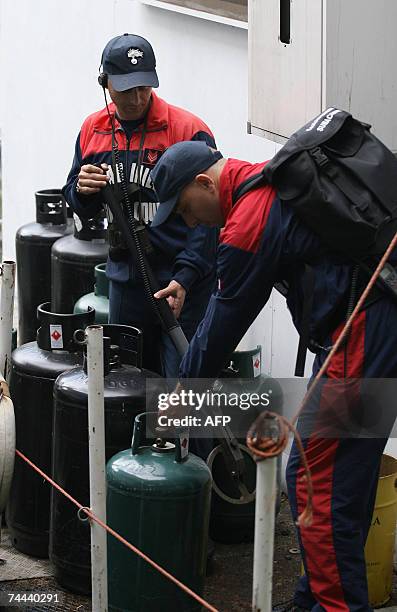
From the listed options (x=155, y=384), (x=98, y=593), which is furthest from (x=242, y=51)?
(x=98, y=593)

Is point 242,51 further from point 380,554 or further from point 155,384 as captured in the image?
point 380,554

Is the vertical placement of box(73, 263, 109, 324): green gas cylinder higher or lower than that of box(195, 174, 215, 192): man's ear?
lower

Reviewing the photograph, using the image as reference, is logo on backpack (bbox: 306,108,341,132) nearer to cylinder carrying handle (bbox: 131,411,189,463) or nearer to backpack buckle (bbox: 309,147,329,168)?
backpack buckle (bbox: 309,147,329,168)

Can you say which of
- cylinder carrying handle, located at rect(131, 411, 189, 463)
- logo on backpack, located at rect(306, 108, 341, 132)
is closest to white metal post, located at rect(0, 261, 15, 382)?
cylinder carrying handle, located at rect(131, 411, 189, 463)

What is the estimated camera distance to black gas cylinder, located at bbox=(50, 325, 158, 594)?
15.6 ft

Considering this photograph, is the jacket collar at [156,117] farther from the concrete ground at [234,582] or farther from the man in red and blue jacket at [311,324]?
the concrete ground at [234,582]

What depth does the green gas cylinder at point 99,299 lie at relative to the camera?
223 inches

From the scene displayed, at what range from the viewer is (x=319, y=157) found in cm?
376

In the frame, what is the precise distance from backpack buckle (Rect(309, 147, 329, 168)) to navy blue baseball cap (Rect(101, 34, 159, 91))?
5.17ft

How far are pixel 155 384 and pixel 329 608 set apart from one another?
123 cm

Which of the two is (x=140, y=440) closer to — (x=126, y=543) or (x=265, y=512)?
(x=126, y=543)

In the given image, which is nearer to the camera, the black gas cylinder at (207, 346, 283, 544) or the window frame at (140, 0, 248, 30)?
the black gas cylinder at (207, 346, 283, 544)

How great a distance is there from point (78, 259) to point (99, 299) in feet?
2.10

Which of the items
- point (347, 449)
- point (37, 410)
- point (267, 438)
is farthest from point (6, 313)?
point (267, 438)
